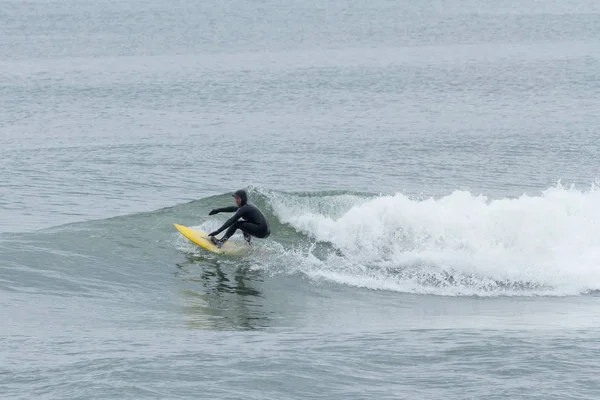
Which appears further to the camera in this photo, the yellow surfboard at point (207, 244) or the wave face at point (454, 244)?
the yellow surfboard at point (207, 244)

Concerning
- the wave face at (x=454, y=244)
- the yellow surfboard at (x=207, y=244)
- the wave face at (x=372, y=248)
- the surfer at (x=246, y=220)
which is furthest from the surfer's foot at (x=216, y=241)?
the wave face at (x=454, y=244)

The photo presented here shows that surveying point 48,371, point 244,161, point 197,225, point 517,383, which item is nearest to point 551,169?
point 244,161

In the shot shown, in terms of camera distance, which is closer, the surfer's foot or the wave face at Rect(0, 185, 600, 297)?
the wave face at Rect(0, 185, 600, 297)

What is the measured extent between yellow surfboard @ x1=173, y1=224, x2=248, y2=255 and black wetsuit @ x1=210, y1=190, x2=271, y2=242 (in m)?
0.39

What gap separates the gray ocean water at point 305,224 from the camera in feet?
47.3

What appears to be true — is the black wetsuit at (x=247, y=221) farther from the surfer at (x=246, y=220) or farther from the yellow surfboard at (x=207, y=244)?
the yellow surfboard at (x=207, y=244)

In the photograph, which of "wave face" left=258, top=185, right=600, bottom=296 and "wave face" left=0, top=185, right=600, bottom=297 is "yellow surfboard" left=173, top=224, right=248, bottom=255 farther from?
"wave face" left=258, top=185, right=600, bottom=296

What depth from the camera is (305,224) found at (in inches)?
987

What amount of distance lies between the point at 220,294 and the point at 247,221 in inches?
111

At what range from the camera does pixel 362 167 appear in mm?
36250

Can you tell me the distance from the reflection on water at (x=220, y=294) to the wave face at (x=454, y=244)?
Answer: 1.47m

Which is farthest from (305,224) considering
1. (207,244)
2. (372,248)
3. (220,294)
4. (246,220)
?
(220,294)

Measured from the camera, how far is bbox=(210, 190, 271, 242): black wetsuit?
2200 cm

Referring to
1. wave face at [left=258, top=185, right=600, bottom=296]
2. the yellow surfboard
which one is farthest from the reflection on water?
wave face at [left=258, top=185, right=600, bottom=296]
